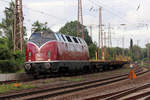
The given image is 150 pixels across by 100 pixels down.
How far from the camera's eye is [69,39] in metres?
23.5

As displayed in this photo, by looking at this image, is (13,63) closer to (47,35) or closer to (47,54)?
(47,54)

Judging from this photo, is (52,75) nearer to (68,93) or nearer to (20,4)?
(20,4)

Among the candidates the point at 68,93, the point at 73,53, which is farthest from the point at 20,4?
the point at 68,93

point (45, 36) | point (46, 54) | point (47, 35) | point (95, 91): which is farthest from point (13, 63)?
point (95, 91)

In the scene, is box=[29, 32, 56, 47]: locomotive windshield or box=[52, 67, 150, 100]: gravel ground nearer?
box=[52, 67, 150, 100]: gravel ground

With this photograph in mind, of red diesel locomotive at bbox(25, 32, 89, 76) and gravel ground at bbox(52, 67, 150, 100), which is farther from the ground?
red diesel locomotive at bbox(25, 32, 89, 76)

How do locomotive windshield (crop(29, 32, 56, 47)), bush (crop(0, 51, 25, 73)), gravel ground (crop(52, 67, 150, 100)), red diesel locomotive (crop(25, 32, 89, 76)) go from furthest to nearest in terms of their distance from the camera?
locomotive windshield (crop(29, 32, 56, 47))
bush (crop(0, 51, 25, 73))
red diesel locomotive (crop(25, 32, 89, 76))
gravel ground (crop(52, 67, 150, 100))

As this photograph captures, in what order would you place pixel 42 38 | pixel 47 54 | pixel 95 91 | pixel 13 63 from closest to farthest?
pixel 95 91
pixel 47 54
pixel 42 38
pixel 13 63

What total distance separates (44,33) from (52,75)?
141 inches

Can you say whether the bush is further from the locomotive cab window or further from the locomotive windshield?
the locomotive cab window

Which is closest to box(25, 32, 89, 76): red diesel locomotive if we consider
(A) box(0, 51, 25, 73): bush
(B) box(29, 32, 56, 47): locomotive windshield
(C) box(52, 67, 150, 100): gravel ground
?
(B) box(29, 32, 56, 47): locomotive windshield

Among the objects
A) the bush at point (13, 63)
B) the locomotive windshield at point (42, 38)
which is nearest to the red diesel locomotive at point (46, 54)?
the locomotive windshield at point (42, 38)

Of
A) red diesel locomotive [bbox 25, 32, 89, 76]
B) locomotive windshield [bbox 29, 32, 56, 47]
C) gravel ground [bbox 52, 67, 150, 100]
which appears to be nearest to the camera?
gravel ground [bbox 52, 67, 150, 100]

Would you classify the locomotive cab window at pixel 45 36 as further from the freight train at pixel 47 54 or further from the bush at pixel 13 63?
the bush at pixel 13 63
